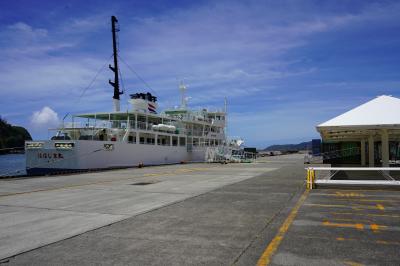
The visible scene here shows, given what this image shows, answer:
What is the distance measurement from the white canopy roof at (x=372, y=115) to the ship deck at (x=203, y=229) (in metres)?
4.31

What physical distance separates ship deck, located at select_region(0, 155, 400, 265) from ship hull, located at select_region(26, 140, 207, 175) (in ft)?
51.4

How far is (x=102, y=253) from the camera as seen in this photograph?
5516 mm

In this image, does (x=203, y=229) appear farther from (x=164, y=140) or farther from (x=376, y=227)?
(x=164, y=140)

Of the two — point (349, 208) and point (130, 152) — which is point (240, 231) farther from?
point (130, 152)

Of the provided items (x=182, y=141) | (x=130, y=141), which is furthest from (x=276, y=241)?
(x=182, y=141)

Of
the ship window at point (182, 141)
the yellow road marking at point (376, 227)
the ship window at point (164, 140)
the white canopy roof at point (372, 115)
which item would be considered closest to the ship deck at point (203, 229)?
the yellow road marking at point (376, 227)

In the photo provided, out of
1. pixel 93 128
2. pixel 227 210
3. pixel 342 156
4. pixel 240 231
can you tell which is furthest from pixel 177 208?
pixel 342 156

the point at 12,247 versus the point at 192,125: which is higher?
the point at 192,125

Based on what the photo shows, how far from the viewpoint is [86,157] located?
27.9 metres

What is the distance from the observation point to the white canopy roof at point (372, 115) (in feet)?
49.6

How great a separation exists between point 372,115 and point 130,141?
23.5 m

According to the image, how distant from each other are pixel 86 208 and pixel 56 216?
1.17m

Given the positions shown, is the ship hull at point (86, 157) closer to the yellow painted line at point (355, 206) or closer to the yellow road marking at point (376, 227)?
the yellow painted line at point (355, 206)

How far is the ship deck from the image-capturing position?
5262mm
